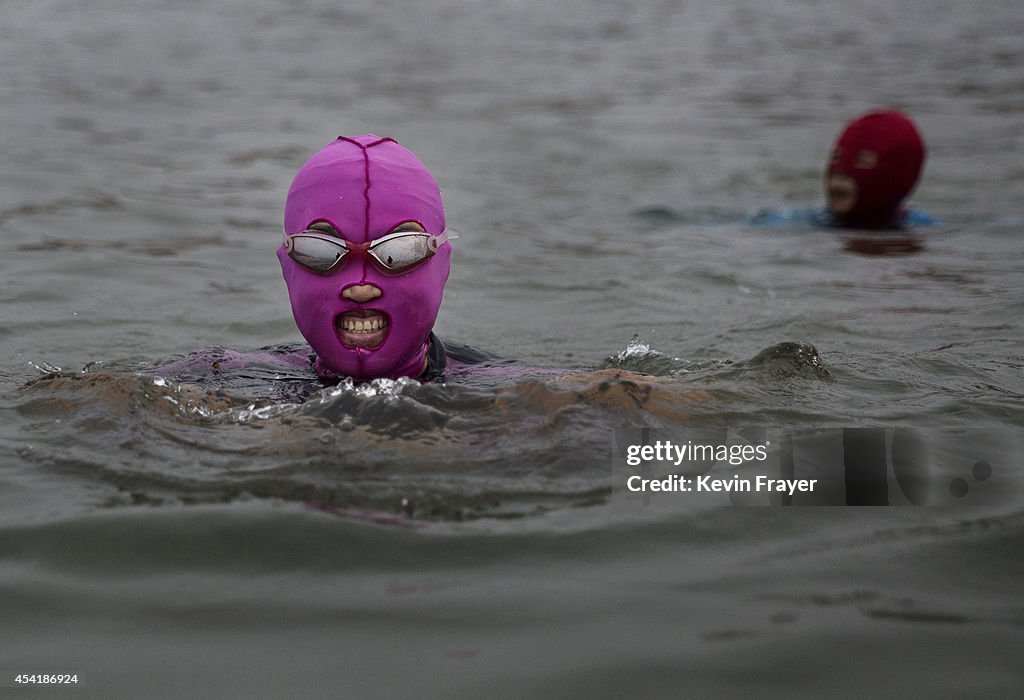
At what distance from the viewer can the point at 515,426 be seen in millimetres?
4586

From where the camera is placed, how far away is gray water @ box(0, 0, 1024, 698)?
3.15m

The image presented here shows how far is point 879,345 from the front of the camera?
6.67 meters

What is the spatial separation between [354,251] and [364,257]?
4cm

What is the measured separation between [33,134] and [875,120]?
851 cm

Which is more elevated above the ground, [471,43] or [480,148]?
[471,43]

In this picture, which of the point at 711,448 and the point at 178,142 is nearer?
the point at 711,448

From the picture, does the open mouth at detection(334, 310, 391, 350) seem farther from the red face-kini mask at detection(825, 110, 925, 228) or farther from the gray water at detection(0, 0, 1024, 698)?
the red face-kini mask at detection(825, 110, 925, 228)

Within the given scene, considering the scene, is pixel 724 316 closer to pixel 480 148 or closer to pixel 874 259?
pixel 874 259

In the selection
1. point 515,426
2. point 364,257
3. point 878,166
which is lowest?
point 515,426

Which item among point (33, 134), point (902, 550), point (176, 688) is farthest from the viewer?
point (33, 134)

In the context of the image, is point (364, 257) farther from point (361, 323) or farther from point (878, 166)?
point (878, 166)

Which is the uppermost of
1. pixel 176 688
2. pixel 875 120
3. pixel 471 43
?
pixel 471 43

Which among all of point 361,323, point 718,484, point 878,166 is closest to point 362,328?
point 361,323

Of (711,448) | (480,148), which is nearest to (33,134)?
(480,148)
